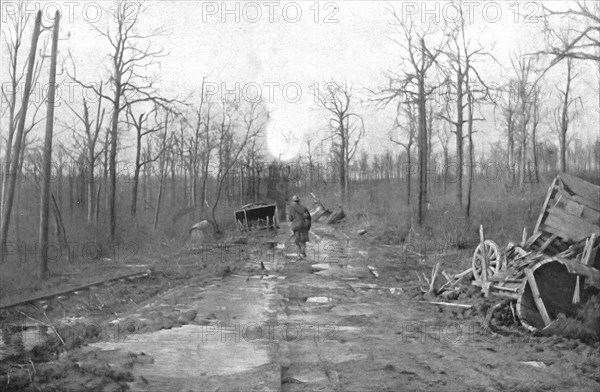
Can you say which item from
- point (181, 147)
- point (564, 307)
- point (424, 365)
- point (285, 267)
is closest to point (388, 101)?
point (285, 267)

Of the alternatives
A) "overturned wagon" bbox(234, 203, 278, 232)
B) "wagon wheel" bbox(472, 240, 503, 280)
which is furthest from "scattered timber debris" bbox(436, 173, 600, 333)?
"overturned wagon" bbox(234, 203, 278, 232)

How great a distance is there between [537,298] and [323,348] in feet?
11.8

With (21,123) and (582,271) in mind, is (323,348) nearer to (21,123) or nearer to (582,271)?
(582,271)

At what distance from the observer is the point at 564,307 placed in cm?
859

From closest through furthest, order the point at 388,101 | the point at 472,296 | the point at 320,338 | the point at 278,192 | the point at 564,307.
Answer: the point at 320,338, the point at 564,307, the point at 472,296, the point at 388,101, the point at 278,192

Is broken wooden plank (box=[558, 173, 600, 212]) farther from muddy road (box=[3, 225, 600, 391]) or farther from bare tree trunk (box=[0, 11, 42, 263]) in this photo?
bare tree trunk (box=[0, 11, 42, 263])

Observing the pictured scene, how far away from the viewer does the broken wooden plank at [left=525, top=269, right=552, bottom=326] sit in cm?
840

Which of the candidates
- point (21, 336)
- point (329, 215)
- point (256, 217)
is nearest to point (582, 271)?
point (21, 336)

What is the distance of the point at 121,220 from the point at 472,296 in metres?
25.4

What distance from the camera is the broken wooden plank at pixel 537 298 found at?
8.40m

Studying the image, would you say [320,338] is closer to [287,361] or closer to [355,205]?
[287,361]

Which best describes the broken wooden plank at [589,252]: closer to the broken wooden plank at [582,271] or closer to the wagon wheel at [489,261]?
the broken wooden plank at [582,271]

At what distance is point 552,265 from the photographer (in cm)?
871

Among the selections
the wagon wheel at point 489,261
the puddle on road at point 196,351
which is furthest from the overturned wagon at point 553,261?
the puddle on road at point 196,351
